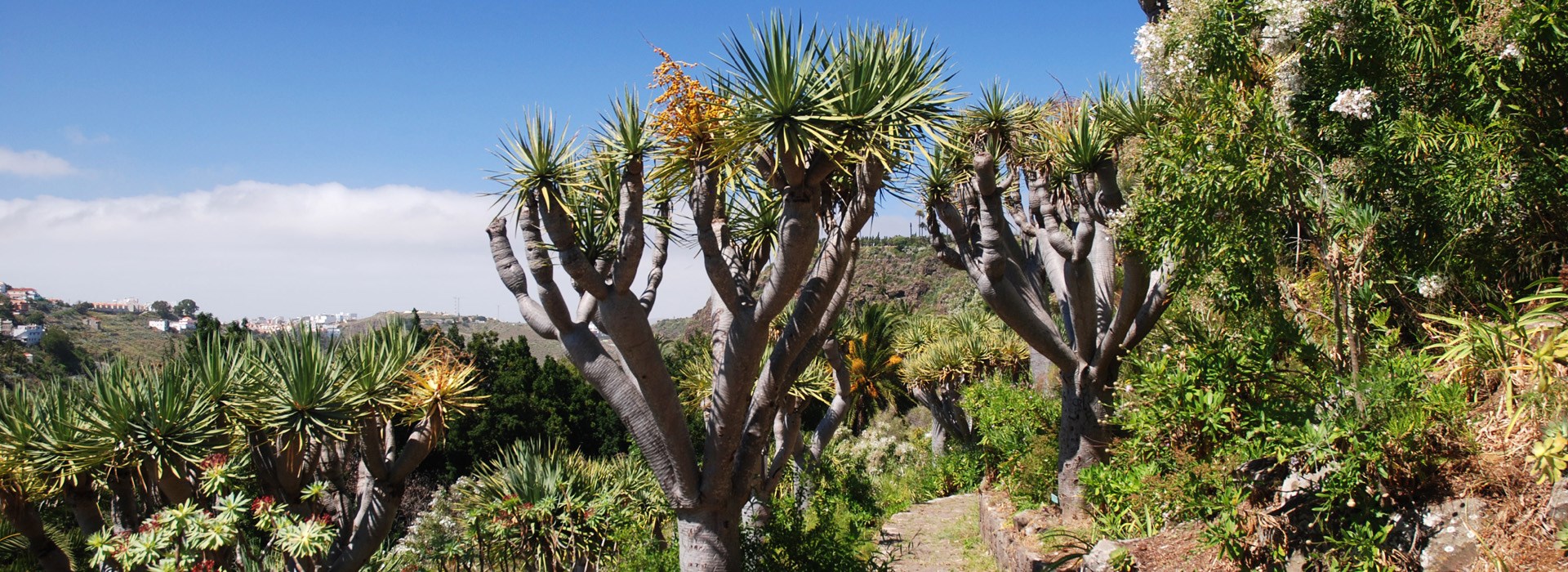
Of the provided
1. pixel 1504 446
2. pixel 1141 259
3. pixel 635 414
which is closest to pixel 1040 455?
pixel 1141 259

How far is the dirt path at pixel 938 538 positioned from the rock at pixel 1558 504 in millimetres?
5462

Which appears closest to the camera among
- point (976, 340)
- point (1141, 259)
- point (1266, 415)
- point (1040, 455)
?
point (1266, 415)

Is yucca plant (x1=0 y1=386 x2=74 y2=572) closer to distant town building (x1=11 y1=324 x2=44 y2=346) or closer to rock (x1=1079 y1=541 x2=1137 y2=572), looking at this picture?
rock (x1=1079 y1=541 x2=1137 y2=572)

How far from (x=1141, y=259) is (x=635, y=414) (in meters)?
4.50

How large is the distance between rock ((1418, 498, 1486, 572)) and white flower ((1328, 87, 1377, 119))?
6.90 feet

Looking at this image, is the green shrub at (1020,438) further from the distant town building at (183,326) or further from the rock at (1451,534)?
the distant town building at (183,326)

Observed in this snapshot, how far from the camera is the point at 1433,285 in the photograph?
4688mm

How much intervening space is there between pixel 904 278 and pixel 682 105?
47746mm

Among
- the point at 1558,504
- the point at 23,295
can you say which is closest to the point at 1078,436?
the point at 1558,504

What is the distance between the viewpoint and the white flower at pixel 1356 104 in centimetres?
482

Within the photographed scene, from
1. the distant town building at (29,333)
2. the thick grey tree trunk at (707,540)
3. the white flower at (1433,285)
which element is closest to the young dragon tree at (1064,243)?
the white flower at (1433,285)

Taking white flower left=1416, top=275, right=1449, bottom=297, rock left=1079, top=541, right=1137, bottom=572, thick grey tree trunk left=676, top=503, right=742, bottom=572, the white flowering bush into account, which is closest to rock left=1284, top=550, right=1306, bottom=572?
rock left=1079, top=541, right=1137, bottom=572

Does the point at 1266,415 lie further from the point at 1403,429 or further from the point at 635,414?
the point at 635,414

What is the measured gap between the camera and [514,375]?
2084 cm
